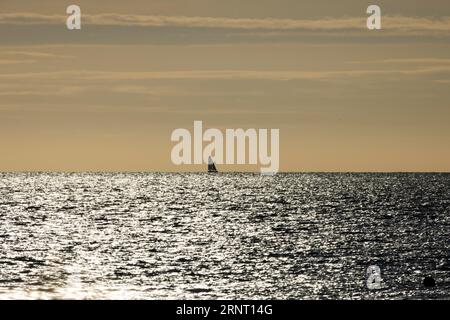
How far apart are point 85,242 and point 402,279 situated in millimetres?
43577

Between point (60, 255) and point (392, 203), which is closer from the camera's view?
point (60, 255)

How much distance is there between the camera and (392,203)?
593 ft

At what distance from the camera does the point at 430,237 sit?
329 ft

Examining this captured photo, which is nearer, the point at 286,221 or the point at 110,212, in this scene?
the point at 286,221

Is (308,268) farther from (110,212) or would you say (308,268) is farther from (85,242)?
(110,212)

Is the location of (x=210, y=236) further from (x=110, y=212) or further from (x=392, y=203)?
(x=392, y=203)

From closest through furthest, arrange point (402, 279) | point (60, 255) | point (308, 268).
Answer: point (402, 279) < point (308, 268) < point (60, 255)
